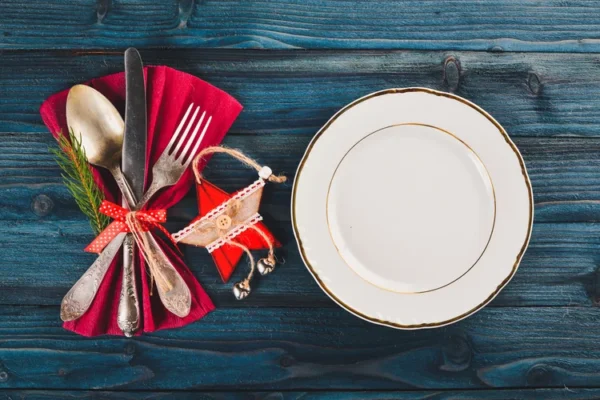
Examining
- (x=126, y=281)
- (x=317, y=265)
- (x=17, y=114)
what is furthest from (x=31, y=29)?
(x=317, y=265)

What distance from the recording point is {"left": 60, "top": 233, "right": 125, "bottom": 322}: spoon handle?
2.00ft

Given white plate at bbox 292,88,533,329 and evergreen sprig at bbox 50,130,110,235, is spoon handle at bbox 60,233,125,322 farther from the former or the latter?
white plate at bbox 292,88,533,329

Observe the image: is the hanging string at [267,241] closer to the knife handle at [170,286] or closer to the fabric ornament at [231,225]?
the fabric ornament at [231,225]

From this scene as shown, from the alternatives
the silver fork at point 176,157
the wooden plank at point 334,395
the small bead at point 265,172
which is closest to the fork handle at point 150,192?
the silver fork at point 176,157

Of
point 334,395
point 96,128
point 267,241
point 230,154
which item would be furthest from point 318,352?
point 96,128

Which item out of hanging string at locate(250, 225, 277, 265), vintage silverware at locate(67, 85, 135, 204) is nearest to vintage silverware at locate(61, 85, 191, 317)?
vintage silverware at locate(67, 85, 135, 204)

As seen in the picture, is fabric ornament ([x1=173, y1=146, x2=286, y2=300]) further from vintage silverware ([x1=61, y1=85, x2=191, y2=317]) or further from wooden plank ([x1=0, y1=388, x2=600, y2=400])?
wooden plank ([x1=0, y1=388, x2=600, y2=400])

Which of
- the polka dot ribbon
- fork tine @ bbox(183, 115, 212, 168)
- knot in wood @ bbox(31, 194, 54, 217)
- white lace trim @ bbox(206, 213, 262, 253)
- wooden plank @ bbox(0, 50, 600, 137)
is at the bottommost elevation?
knot in wood @ bbox(31, 194, 54, 217)

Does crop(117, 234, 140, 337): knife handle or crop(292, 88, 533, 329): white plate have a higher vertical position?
crop(292, 88, 533, 329): white plate

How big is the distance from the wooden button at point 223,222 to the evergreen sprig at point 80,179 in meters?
0.13

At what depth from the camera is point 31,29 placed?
2.11 ft

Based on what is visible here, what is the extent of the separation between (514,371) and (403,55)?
42 centimetres

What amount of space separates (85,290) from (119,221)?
99 millimetres

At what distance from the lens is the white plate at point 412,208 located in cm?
59
